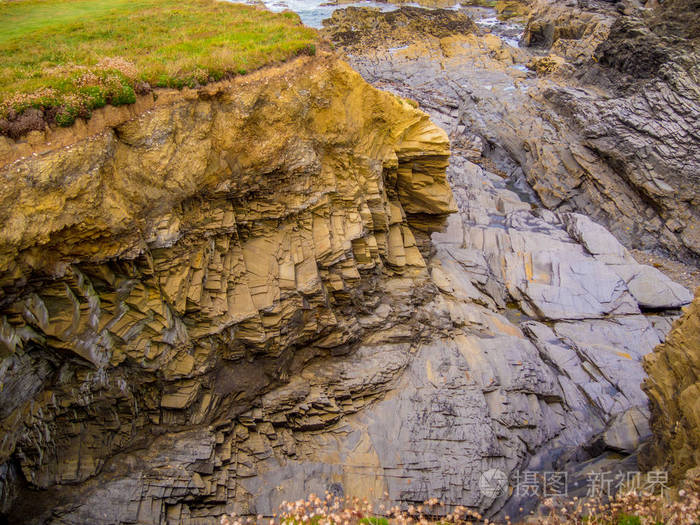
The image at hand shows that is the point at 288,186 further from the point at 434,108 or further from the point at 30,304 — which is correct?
the point at 434,108

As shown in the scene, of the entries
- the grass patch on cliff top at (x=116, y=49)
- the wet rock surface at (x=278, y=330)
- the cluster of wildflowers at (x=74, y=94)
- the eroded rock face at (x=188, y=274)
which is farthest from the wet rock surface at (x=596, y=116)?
the cluster of wildflowers at (x=74, y=94)

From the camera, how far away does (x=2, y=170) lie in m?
8.27

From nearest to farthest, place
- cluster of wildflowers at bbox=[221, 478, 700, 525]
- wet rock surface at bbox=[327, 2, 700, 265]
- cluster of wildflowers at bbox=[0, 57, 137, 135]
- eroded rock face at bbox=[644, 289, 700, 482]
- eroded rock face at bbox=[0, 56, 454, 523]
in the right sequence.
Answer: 1. cluster of wildflowers at bbox=[221, 478, 700, 525]
2. eroded rock face at bbox=[0, 56, 454, 523]
3. cluster of wildflowers at bbox=[0, 57, 137, 135]
4. eroded rock face at bbox=[644, 289, 700, 482]
5. wet rock surface at bbox=[327, 2, 700, 265]

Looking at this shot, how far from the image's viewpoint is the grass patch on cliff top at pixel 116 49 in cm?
970

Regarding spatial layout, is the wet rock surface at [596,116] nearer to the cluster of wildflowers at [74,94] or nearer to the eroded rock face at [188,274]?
the eroded rock face at [188,274]

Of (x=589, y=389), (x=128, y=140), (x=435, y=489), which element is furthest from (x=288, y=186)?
(x=589, y=389)

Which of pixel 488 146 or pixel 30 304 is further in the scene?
pixel 488 146

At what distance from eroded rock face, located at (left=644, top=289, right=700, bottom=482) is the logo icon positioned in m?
4.14

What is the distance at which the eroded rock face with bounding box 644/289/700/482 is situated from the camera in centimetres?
1039

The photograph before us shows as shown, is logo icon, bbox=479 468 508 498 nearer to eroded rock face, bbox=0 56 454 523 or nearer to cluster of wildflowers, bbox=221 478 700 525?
cluster of wildflowers, bbox=221 478 700 525

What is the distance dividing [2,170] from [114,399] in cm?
590

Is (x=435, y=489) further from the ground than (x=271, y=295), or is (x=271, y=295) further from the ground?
(x=271, y=295)

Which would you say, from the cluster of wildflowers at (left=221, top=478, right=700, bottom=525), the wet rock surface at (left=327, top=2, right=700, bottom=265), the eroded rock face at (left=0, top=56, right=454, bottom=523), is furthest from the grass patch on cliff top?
the wet rock surface at (left=327, top=2, right=700, bottom=265)

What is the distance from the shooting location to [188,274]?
1146 cm
